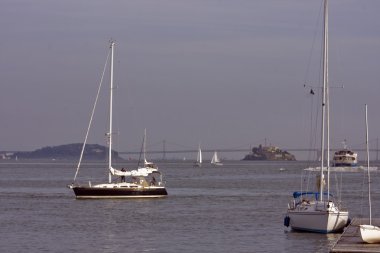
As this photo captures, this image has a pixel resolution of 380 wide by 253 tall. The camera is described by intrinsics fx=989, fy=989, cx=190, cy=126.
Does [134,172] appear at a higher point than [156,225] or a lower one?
higher

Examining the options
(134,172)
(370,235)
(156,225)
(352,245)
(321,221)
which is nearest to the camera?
(352,245)

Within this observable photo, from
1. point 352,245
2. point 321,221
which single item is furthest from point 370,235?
point 321,221

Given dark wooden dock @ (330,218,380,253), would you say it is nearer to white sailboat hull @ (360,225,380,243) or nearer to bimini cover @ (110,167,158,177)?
Result: white sailboat hull @ (360,225,380,243)

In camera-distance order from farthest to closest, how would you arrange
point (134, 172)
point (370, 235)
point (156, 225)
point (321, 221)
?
1. point (134, 172)
2. point (156, 225)
3. point (321, 221)
4. point (370, 235)

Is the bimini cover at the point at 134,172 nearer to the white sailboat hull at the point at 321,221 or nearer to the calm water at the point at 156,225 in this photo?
the calm water at the point at 156,225

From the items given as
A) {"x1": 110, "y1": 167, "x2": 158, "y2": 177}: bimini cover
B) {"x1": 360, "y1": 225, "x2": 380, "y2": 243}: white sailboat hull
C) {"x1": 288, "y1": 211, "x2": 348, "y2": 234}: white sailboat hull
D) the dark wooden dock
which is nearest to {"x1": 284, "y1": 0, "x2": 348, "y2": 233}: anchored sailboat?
{"x1": 288, "y1": 211, "x2": 348, "y2": 234}: white sailboat hull

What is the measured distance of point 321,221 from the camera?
4259 cm

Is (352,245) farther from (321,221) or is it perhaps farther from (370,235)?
(321,221)

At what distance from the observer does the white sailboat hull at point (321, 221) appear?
4238 centimetres

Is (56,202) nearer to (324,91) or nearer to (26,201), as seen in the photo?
(26,201)

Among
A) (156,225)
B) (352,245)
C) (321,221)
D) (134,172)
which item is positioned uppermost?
(134,172)

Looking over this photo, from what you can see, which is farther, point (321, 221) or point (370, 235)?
point (321, 221)

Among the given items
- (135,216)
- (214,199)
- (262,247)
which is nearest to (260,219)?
(135,216)

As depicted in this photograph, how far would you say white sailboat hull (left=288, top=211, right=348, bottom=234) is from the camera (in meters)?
42.4
